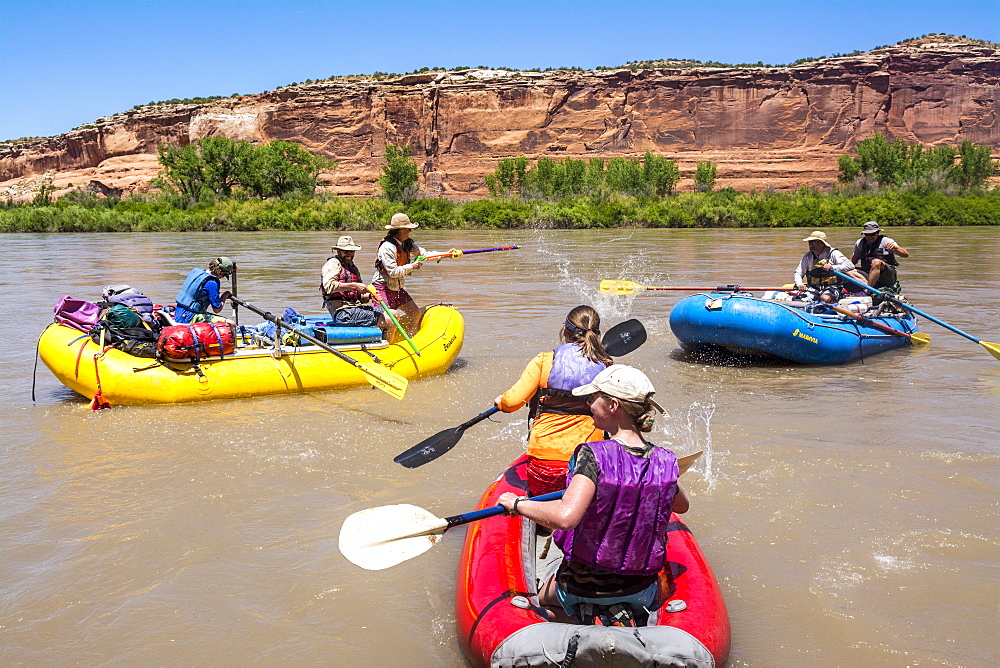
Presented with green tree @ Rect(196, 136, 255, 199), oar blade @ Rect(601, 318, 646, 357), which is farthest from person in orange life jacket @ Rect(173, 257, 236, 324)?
green tree @ Rect(196, 136, 255, 199)

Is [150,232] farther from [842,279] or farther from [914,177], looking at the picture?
[914,177]

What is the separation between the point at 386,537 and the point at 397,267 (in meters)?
4.67

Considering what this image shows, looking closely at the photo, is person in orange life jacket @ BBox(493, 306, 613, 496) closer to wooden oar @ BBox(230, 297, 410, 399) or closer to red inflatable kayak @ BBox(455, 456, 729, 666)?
red inflatable kayak @ BBox(455, 456, 729, 666)

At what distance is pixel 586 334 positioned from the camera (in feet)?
11.6

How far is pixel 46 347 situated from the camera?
664cm

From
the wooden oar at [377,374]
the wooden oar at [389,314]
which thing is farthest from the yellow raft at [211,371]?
the wooden oar at [377,374]

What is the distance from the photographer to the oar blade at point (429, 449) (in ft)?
13.2

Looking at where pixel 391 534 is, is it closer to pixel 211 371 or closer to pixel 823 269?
pixel 211 371

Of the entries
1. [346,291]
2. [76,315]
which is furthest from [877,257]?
[76,315]

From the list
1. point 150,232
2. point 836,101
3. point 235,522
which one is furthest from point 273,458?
point 836,101

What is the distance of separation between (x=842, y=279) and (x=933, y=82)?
232ft

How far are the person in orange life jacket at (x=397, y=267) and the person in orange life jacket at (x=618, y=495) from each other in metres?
4.88

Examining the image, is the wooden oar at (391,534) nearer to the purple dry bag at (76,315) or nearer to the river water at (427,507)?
the river water at (427,507)

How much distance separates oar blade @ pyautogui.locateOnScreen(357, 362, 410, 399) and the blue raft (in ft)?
10.4
